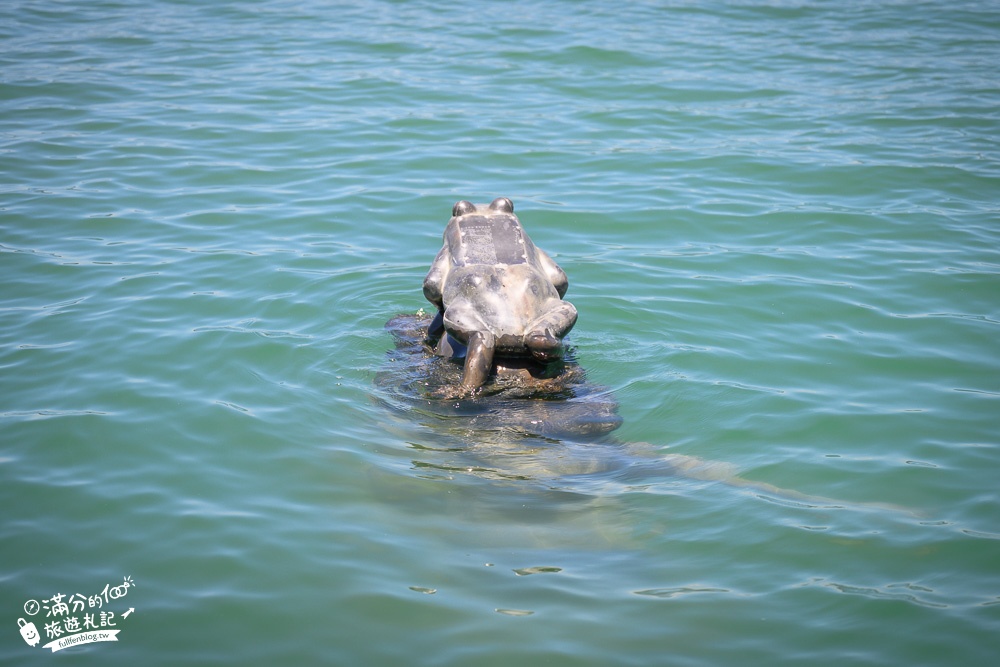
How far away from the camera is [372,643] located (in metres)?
3.96

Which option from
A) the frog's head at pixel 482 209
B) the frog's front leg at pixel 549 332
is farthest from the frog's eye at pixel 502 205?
the frog's front leg at pixel 549 332

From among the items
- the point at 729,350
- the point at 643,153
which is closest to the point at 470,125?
the point at 643,153

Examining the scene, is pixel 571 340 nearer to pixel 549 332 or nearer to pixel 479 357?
pixel 549 332

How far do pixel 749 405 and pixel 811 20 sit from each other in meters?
11.7

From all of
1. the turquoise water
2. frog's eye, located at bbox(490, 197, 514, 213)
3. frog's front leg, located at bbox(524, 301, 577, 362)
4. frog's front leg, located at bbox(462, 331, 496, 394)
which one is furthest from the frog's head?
the turquoise water

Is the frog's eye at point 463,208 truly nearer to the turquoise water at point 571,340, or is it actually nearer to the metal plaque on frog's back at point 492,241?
the metal plaque on frog's back at point 492,241

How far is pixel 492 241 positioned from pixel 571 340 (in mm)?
1503

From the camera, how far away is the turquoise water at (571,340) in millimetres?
4203

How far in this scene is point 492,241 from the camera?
548 centimetres

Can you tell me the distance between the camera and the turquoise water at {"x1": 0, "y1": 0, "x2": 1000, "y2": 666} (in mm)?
4203

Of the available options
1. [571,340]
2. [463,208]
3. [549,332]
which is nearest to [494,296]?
[549,332]

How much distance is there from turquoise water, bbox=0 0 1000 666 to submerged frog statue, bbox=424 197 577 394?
547mm

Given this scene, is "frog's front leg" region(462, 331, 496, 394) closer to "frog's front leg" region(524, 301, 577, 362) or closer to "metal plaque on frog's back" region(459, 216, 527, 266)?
"frog's front leg" region(524, 301, 577, 362)

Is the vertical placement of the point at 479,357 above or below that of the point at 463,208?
below
